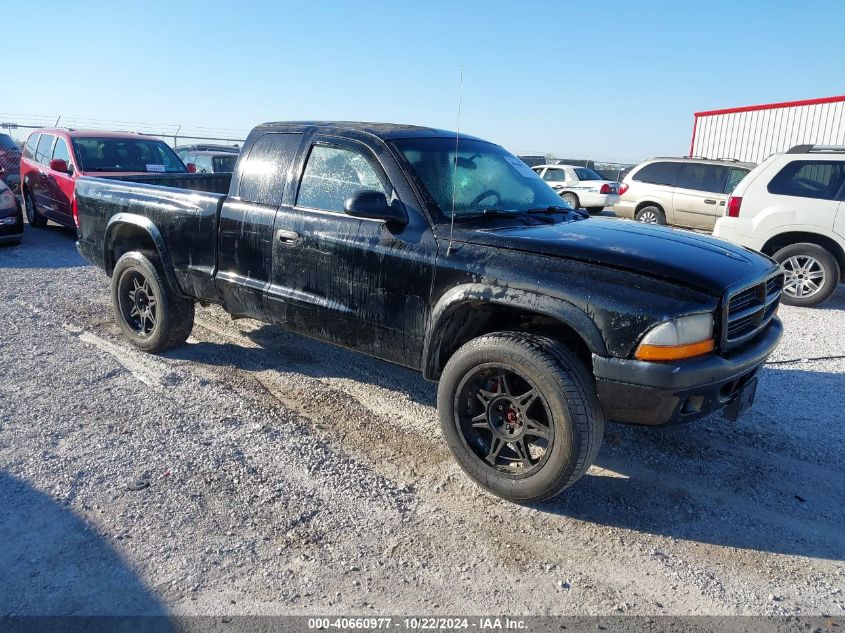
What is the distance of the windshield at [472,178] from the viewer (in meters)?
3.84

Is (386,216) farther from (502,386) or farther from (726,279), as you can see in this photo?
(726,279)

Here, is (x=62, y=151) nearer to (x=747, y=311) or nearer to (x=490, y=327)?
(x=490, y=327)

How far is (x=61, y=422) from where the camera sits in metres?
4.02

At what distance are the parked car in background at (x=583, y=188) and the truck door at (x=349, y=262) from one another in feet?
40.6

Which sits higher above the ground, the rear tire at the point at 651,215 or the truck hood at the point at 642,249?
the rear tire at the point at 651,215

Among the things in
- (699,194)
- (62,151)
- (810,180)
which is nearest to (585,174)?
(699,194)

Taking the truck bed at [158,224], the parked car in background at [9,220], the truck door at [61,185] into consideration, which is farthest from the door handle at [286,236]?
the parked car in background at [9,220]

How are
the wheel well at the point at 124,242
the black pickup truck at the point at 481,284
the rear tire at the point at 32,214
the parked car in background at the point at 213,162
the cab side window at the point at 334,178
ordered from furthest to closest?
1. the parked car in background at the point at 213,162
2. the rear tire at the point at 32,214
3. the wheel well at the point at 124,242
4. the cab side window at the point at 334,178
5. the black pickup truck at the point at 481,284

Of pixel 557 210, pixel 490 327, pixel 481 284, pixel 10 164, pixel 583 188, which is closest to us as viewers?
pixel 481 284

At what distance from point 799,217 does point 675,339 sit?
5958 millimetres

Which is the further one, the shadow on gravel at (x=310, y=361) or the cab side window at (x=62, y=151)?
the cab side window at (x=62, y=151)

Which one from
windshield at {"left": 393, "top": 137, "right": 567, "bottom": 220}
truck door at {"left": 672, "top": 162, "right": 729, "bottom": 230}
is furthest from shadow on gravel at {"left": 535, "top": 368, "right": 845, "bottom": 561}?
truck door at {"left": 672, "top": 162, "right": 729, "bottom": 230}

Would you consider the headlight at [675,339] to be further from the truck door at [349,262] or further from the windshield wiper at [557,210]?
the windshield wiper at [557,210]

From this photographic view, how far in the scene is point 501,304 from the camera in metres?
3.27
